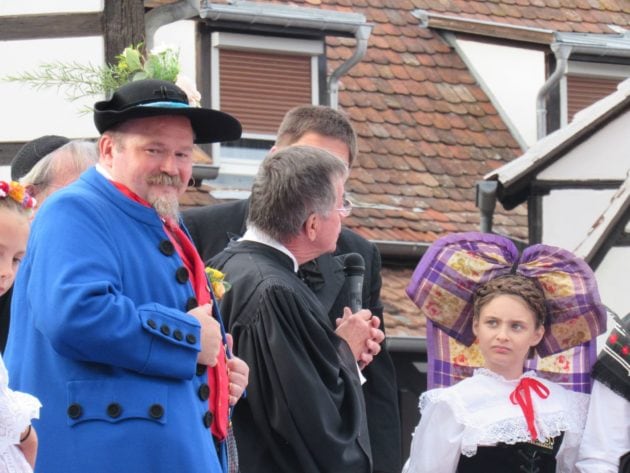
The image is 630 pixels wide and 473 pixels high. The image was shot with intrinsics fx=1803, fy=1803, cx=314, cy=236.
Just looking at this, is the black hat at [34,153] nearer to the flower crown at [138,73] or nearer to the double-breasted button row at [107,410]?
the flower crown at [138,73]

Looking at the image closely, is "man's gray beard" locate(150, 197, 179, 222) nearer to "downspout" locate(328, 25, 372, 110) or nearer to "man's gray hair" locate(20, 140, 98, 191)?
"man's gray hair" locate(20, 140, 98, 191)

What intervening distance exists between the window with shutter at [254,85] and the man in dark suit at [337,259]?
6637 millimetres

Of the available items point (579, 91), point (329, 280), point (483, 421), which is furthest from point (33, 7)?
point (579, 91)

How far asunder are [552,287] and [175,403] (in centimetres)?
215

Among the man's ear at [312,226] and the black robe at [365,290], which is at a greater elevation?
the man's ear at [312,226]

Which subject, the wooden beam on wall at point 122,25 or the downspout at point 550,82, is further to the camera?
the downspout at point 550,82

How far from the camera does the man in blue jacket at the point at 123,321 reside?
4777mm

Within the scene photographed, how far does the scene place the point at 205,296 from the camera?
5223 millimetres

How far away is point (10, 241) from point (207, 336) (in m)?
0.60

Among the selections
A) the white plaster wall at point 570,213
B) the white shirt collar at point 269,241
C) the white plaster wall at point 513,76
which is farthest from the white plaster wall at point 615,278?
the white shirt collar at point 269,241

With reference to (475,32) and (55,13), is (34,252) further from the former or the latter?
(475,32)

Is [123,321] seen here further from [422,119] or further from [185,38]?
[422,119]

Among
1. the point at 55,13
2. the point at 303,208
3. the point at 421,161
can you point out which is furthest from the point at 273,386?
the point at 421,161

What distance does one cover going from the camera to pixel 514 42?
15266mm
